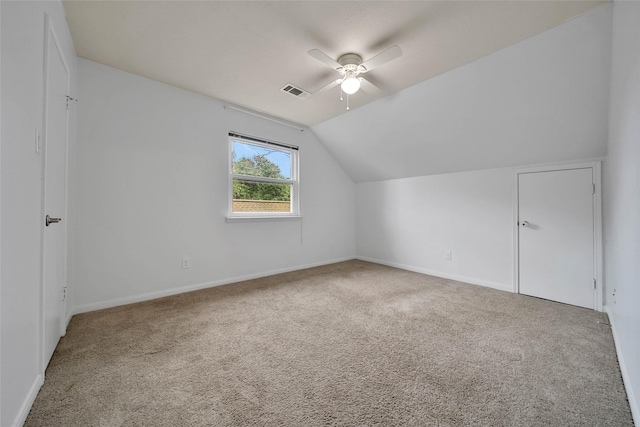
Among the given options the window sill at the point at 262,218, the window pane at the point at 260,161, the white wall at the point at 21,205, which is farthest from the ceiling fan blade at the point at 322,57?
the window sill at the point at 262,218

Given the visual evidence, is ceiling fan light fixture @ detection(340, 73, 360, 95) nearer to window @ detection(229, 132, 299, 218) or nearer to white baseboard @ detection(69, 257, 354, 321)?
window @ detection(229, 132, 299, 218)

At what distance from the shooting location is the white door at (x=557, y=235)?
2.53 m

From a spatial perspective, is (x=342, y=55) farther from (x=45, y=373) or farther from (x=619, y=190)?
(x=45, y=373)

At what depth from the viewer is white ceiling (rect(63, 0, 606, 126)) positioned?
1735 mm

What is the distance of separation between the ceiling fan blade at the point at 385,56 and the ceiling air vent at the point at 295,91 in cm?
96

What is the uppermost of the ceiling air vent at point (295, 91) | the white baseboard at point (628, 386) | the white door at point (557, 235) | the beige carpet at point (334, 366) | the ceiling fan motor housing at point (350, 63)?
the ceiling air vent at point (295, 91)

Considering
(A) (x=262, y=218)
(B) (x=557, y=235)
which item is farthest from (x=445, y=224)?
(A) (x=262, y=218)

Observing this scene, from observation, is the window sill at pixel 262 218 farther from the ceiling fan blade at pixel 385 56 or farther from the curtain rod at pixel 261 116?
the ceiling fan blade at pixel 385 56

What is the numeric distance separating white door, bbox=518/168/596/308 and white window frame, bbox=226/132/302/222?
3.08 m

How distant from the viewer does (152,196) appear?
2.73m

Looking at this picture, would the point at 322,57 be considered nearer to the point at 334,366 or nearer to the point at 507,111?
the point at 507,111

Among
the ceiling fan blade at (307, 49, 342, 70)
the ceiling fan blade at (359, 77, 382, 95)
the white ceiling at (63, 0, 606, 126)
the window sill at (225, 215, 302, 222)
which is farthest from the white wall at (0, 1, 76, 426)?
the ceiling fan blade at (359, 77, 382, 95)

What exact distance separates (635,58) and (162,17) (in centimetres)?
296

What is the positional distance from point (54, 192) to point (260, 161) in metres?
2.31
